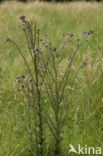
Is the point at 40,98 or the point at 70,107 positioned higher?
the point at 40,98

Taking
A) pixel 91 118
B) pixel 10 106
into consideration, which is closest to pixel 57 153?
pixel 91 118

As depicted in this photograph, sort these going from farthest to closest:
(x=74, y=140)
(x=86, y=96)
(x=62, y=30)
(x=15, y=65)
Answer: (x=62, y=30) < (x=15, y=65) < (x=86, y=96) < (x=74, y=140)

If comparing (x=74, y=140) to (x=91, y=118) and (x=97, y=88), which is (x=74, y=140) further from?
(x=97, y=88)

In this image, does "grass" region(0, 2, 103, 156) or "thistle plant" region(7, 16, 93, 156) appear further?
"grass" region(0, 2, 103, 156)

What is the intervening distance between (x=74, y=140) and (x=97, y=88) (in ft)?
2.52

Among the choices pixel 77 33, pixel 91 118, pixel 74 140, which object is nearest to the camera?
pixel 74 140

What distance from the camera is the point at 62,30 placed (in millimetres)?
5426

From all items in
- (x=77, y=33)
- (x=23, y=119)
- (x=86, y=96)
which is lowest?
(x=23, y=119)

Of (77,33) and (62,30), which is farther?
(62,30)

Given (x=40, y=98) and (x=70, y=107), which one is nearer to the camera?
(x=40, y=98)

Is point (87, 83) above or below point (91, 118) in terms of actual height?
above

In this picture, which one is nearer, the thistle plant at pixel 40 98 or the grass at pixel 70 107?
the thistle plant at pixel 40 98

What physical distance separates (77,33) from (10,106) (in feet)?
7.93

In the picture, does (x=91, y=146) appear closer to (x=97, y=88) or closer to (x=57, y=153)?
(x=57, y=153)
